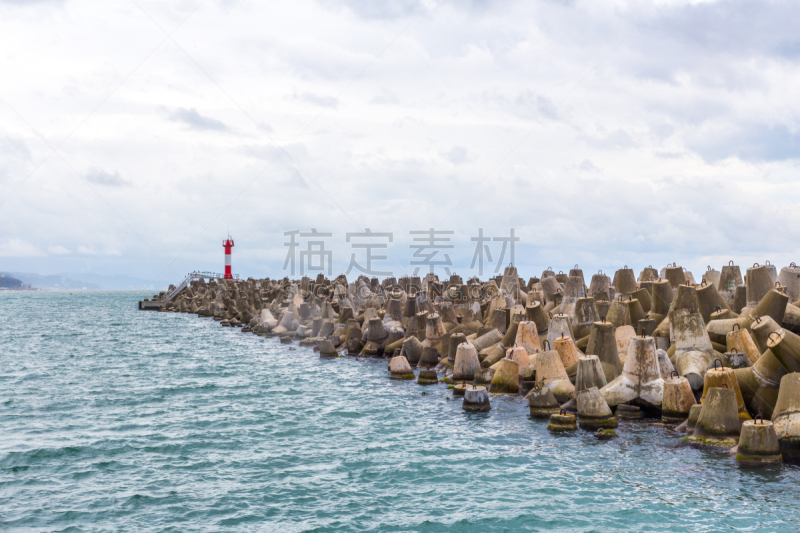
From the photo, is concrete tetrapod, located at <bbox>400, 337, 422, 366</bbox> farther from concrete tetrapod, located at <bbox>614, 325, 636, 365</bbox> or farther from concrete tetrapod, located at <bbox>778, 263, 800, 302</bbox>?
concrete tetrapod, located at <bbox>778, 263, 800, 302</bbox>

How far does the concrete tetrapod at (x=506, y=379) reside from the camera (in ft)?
64.4

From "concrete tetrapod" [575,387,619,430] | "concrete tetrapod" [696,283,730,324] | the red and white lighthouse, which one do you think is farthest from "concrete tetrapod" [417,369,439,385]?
the red and white lighthouse

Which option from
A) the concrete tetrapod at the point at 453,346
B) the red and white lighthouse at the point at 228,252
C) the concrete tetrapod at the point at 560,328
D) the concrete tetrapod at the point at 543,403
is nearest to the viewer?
the concrete tetrapod at the point at 543,403

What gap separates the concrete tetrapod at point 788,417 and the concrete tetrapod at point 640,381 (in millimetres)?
3123

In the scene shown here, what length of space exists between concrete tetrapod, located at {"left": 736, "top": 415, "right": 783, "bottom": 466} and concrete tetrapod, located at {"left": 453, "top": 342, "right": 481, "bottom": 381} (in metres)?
10.1

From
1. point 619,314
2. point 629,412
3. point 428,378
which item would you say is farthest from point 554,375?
point 428,378

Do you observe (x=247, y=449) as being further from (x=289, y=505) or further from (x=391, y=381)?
(x=391, y=381)

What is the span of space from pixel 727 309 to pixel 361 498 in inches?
564

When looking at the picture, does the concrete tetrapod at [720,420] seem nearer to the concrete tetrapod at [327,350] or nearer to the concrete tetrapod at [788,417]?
the concrete tetrapod at [788,417]

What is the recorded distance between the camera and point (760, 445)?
40.2 feet

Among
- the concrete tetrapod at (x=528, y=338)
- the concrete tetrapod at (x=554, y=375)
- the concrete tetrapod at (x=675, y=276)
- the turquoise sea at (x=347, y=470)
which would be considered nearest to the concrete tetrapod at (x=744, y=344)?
the turquoise sea at (x=347, y=470)

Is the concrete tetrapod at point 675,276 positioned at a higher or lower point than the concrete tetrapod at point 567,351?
higher

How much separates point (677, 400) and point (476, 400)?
532cm

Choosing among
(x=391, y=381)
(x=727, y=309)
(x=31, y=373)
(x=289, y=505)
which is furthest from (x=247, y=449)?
(x=31, y=373)
